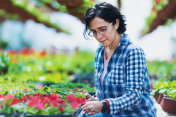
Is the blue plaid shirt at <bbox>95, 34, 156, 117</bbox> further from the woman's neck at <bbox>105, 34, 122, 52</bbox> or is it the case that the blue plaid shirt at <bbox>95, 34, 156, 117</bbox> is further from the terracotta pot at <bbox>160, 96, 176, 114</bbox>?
the terracotta pot at <bbox>160, 96, 176, 114</bbox>

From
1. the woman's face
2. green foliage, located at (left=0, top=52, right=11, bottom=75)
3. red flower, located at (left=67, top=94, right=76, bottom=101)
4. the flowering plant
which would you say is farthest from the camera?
green foliage, located at (left=0, top=52, right=11, bottom=75)

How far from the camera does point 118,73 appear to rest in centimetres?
207

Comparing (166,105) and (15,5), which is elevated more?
(15,5)

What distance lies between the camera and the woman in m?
1.91

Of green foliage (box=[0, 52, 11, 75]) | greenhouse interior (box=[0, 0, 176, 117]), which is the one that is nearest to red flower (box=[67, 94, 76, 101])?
greenhouse interior (box=[0, 0, 176, 117])

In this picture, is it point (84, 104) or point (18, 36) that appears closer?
point (84, 104)

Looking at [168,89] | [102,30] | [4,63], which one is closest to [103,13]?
[102,30]

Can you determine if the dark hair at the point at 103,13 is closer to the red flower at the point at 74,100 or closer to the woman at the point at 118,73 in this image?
the woman at the point at 118,73

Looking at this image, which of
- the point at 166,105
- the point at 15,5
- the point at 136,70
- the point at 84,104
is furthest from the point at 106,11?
the point at 15,5

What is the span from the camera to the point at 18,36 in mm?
21406

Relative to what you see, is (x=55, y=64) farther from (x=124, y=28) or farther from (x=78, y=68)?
(x=124, y=28)

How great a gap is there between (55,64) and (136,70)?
623cm

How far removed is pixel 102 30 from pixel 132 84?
51 centimetres

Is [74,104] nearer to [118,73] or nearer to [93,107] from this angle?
[93,107]
